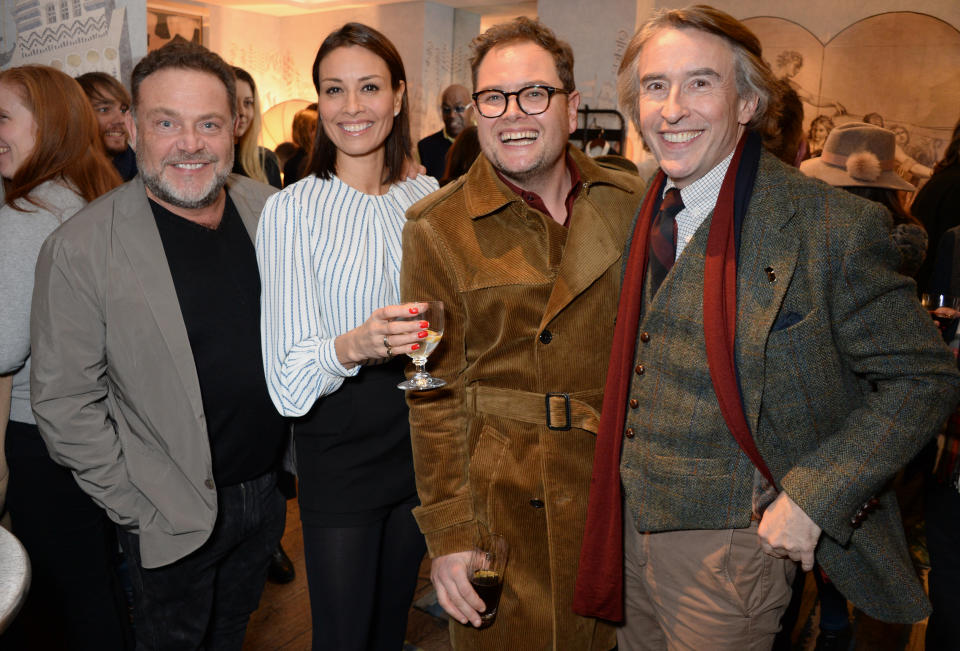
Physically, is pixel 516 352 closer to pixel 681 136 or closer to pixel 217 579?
pixel 681 136

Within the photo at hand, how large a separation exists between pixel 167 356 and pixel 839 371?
1.55m

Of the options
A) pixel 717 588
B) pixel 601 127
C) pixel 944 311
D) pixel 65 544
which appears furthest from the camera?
pixel 601 127

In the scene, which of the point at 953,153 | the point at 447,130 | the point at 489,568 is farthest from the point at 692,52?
the point at 447,130

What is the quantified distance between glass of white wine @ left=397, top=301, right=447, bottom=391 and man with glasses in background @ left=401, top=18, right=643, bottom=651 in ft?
0.48

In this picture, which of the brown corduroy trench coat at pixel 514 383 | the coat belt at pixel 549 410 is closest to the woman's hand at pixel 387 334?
the brown corduroy trench coat at pixel 514 383

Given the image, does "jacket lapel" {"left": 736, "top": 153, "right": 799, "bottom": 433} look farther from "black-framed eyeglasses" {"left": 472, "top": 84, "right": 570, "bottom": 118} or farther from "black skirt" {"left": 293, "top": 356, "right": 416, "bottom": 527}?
"black skirt" {"left": 293, "top": 356, "right": 416, "bottom": 527}

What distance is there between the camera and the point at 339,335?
177 centimetres

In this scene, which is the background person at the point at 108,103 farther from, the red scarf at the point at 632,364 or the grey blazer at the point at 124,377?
the red scarf at the point at 632,364

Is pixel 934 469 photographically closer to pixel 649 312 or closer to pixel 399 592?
pixel 649 312

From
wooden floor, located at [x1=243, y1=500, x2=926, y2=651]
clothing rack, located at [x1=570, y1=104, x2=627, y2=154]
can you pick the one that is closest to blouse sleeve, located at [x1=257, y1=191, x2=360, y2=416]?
wooden floor, located at [x1=243, y1=500, x2=926, y2=651]

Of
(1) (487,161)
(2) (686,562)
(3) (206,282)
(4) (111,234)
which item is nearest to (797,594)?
(2) (686,562)

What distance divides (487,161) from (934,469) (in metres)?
1.51

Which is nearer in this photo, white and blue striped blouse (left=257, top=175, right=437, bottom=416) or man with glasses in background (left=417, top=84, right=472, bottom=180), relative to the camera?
white and blue striped blouse (left=257, top=175, right=437, bottom=416)

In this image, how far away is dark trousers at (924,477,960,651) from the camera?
187 centimetres
